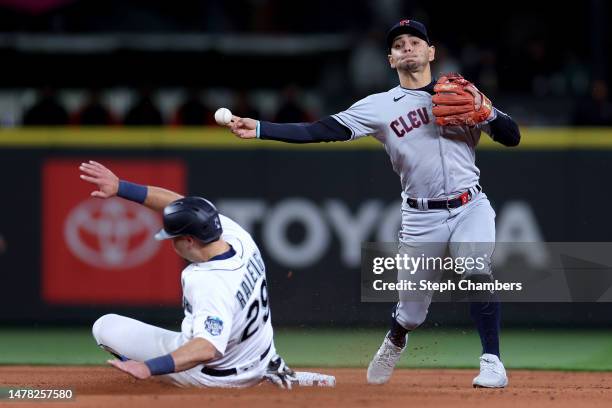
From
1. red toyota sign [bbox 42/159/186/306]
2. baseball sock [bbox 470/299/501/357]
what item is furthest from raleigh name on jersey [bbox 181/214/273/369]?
red toyota sign [bbox 42/159/186/306]

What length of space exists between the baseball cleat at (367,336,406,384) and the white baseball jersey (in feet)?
3.13

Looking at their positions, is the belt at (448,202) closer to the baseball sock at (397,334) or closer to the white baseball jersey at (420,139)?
the white baseball jersey at (420,139)

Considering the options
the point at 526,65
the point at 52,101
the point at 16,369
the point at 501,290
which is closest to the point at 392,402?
the point at 16,369

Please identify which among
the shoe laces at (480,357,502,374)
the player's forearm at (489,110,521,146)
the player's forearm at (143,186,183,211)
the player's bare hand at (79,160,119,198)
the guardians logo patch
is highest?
the player's forearm at (489,110,521,146)

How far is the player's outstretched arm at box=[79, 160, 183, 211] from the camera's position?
6348 mm

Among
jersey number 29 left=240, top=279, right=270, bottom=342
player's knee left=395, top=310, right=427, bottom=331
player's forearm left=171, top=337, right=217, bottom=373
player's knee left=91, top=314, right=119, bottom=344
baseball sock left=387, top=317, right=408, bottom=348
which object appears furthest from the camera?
baseball sock left=387, top=317, right=408, bottom=348

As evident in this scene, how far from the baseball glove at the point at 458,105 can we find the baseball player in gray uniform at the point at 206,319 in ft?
4.24

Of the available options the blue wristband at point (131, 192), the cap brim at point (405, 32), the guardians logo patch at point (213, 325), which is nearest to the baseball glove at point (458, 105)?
the cap brim at point (405, 32)

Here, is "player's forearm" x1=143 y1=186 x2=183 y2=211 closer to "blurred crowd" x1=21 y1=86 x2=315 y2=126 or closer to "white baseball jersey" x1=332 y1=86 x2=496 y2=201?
"white baseball jersey" x1=332 y1=86 x2=496 y2=201

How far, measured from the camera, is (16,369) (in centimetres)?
811

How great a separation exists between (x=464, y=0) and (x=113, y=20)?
4.38 meters

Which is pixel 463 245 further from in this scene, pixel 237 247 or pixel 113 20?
pixel 113 20

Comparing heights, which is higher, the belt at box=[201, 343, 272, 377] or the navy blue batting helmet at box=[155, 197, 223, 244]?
the navy blue batting helmet at box=[155, 197, 223, 244]

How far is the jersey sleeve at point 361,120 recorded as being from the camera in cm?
698
